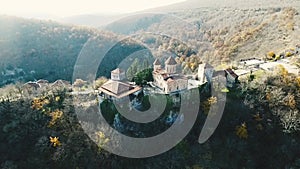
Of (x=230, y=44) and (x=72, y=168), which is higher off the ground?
(x=230, y=44)

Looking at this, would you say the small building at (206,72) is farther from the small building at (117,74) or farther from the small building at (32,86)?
the small building at (32,86)

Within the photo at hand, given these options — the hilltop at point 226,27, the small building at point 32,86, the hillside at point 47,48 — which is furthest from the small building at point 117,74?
the hilltop at point 226,27

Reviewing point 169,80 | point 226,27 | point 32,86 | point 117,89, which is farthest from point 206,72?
point 226,27

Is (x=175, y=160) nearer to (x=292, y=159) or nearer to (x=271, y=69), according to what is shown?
(x=292, y=159)

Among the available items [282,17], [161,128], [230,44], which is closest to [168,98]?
[161,128]

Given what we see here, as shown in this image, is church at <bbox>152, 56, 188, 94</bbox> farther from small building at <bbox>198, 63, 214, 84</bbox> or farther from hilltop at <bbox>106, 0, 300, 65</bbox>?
hilltop at <bbox>106, 0, 300, 65</bbox>

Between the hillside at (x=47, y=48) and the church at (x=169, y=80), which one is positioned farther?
the hillside at (x=47, y=48)

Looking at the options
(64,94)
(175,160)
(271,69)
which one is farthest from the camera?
(271,69)

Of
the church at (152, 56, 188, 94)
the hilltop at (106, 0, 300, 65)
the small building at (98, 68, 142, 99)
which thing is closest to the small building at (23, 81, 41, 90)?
the small building at (98, 68, 142, 99)
